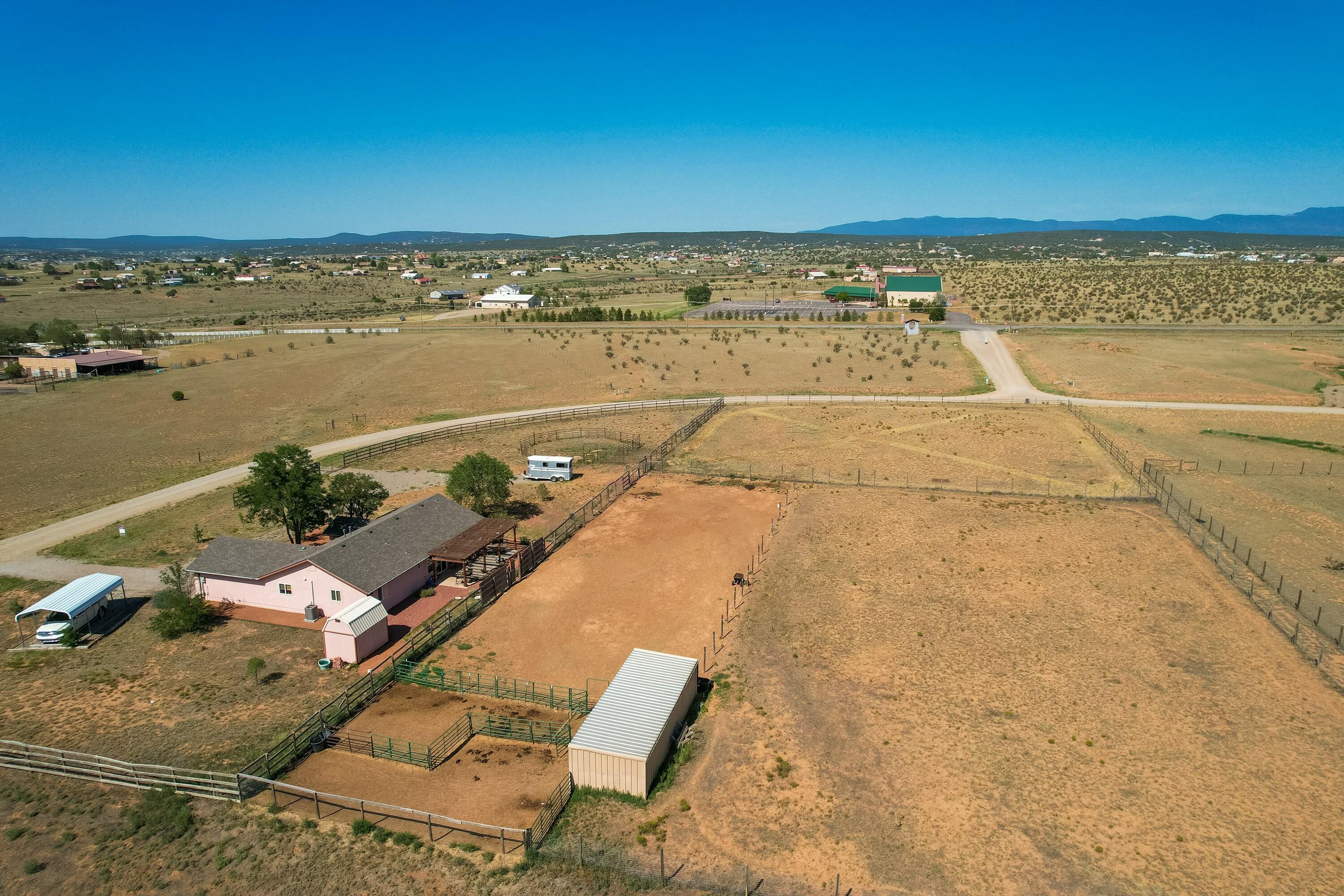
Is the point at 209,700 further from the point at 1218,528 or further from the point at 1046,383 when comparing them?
the point at 1046,383

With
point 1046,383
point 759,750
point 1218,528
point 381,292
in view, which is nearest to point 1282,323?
point 1046,383

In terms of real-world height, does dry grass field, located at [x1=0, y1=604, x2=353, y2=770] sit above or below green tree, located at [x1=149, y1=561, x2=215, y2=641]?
below

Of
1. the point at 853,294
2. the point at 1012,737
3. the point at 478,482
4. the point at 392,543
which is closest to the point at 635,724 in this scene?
the point at 1012,737

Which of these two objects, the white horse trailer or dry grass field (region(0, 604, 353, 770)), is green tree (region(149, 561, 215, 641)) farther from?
the white horse trailer

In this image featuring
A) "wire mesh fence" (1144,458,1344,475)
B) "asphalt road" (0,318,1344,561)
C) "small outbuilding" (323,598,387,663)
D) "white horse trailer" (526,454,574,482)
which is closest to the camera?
"small outbuilding" (323,598,387,663)

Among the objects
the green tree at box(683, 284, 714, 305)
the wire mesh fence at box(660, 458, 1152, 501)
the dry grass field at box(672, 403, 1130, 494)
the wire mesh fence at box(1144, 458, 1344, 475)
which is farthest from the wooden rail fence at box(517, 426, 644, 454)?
the green tree at box(683, 284, 714, 305)

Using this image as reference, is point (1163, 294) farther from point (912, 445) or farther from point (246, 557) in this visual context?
point (246, 557)
